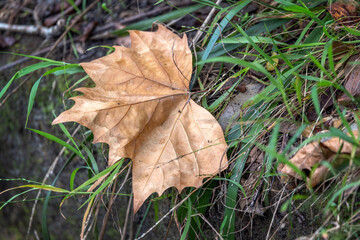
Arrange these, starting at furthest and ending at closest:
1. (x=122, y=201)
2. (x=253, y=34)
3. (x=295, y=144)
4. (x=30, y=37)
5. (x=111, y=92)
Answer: (x=30, y=37) → (x=122, y=201) → (x=253, y=34) → (x=111, y=92) → (x=295, y=144)

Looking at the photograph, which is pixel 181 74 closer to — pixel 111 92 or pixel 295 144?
pixel 111 92

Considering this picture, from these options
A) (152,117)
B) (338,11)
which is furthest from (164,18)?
(338,11)

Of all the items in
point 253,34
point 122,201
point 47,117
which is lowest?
point 122,201

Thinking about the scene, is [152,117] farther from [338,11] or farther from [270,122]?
[338,11]

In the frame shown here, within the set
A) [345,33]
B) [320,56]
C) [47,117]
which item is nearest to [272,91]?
[320,56]

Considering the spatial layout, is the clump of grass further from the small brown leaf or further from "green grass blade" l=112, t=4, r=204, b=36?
"green grass blade" l=112, t=4, r=204, b=36

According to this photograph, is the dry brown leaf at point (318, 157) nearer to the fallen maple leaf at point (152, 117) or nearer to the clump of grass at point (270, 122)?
the clump of grass at point (270, 122)

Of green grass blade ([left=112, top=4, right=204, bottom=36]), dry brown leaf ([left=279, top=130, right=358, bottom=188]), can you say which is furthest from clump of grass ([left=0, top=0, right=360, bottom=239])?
green grass blade ([left=112, top=4, right=204, bottom=36])

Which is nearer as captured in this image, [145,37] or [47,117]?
[145,37]
